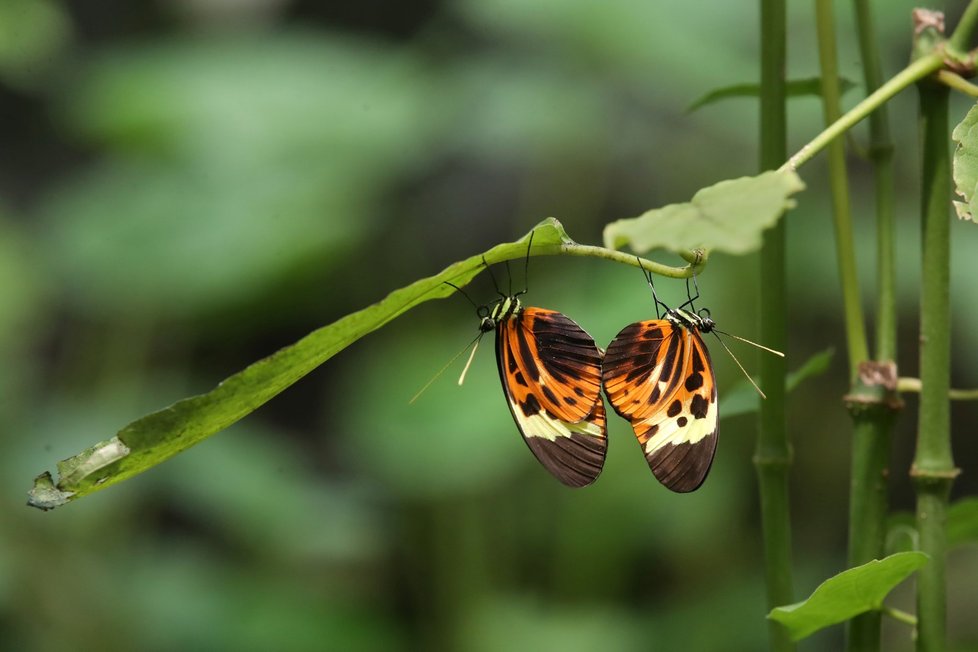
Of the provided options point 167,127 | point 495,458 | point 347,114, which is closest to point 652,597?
point 495,458

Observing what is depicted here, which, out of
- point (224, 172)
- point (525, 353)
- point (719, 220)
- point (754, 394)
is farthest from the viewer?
point (224, 172)

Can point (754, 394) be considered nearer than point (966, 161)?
No

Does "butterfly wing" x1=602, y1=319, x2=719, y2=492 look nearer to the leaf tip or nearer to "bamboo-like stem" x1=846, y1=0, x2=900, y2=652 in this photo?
"bamboo-like stem" x1=846, y1=0, x2=900, y2=652

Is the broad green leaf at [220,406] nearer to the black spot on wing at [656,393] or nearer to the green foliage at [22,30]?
the black spot on wing at [656,393]

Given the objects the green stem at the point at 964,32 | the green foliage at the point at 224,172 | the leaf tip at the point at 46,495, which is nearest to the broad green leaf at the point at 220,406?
the leaf tip at the point at 46,495

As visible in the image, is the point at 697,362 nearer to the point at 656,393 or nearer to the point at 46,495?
the point at 656,393

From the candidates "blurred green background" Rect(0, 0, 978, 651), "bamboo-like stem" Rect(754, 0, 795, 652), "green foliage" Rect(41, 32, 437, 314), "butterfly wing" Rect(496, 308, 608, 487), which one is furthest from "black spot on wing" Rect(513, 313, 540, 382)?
"green foliage" Rect(41, 32, 437, 314)

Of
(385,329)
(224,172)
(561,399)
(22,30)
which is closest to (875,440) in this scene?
(561,399)
